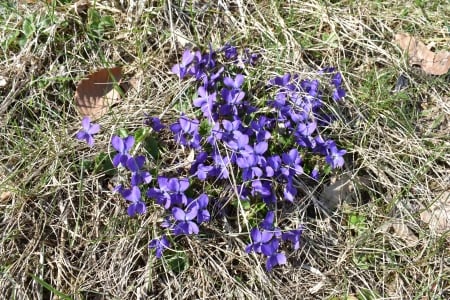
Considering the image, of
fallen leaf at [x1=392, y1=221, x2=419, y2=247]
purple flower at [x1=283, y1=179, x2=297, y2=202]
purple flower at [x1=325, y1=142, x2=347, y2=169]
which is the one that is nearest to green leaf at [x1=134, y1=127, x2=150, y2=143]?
purple flower at [x1=283, y1=179, x2=297, y2=202]

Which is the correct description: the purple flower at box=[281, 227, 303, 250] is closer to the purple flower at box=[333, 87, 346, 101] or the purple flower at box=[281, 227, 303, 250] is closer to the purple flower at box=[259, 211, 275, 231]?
the purple flower at box=[259, 211, 275, 231]

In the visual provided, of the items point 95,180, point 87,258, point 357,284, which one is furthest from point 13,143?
point 357,284

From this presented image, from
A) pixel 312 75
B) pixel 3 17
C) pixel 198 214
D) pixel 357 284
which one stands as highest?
pixel 3 17

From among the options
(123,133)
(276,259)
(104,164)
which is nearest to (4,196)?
(104,164)

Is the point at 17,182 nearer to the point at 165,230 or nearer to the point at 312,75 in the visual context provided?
the point at 165,230

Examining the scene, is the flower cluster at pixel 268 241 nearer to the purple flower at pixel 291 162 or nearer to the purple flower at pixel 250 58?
the purple flower at pixel 291 162

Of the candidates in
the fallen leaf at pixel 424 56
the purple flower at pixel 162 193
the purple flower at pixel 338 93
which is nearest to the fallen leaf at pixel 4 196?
the purple flower at pixel 162 193
